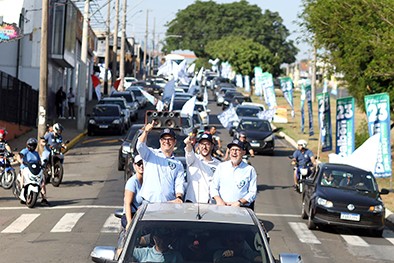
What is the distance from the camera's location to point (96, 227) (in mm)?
18875

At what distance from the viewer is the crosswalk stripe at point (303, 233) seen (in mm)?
19017

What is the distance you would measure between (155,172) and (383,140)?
1827 cm

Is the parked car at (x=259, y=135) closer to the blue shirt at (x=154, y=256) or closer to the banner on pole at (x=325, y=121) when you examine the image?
the banner on pole at (x=325, y=121)

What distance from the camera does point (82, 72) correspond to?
165 ft

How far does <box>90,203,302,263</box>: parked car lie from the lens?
8281 mm

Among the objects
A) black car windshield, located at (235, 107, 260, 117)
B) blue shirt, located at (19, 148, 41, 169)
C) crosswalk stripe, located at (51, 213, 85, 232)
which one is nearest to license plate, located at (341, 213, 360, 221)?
crosswalk stripe, located at (51, 213, 85, 232)

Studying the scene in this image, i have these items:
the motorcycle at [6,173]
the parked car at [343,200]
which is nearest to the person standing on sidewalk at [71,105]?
the motorcycle at [6,173]

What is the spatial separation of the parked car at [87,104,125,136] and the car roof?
3807cm

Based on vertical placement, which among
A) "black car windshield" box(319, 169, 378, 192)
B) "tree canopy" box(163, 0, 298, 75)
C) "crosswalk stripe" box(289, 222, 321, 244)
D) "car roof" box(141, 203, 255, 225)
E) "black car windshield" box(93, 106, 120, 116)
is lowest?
"crosswalk stripe" box(289, 222, 321, 244)

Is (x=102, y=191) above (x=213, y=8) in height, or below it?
below

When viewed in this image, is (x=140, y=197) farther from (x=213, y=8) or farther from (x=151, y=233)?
(x=213, y=8)

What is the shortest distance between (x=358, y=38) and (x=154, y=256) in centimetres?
2595

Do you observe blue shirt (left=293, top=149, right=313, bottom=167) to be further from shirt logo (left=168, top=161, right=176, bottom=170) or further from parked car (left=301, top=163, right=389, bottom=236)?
shirt logo (left=168, top=161, right=176, bottom=170)

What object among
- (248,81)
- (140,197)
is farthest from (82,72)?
(248,81)
